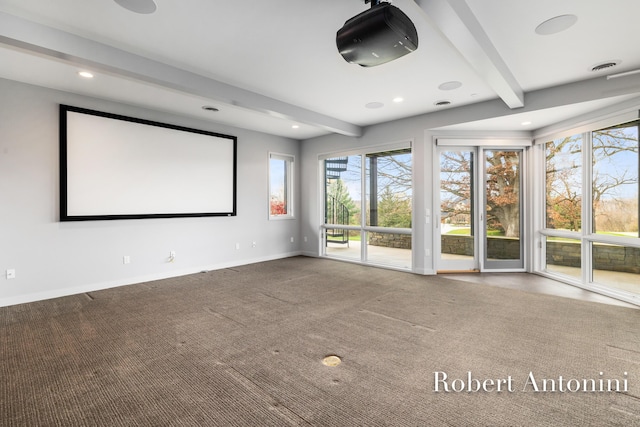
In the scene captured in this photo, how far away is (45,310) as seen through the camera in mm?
3615

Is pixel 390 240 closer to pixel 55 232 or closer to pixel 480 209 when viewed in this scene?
pixel 480 209

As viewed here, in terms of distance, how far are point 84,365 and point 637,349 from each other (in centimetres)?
441

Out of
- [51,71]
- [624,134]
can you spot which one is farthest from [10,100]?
[624,134]

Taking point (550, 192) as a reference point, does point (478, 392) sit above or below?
below

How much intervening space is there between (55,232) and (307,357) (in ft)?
12.6

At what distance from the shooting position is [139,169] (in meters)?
4.88

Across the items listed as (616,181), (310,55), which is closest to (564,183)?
(616,181)

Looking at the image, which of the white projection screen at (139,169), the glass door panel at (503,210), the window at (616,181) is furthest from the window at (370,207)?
the window at (616,181)

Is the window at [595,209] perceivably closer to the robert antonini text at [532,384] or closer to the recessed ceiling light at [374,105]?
the robert antonini text at [532,384]

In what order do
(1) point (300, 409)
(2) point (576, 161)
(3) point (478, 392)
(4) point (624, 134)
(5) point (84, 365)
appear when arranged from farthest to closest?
(2) point (576, 161)
(4) point (624, 134)
(5) point (84, 365)
(3) point (478, 392)
(1) point (300, 409)

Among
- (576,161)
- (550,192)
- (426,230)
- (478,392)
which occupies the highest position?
(576,161)

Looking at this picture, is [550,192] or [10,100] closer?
[10,100]

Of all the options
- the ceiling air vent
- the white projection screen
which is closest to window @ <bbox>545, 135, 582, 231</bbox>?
the ceiling air vent

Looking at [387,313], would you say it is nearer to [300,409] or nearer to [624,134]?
[300,409]
